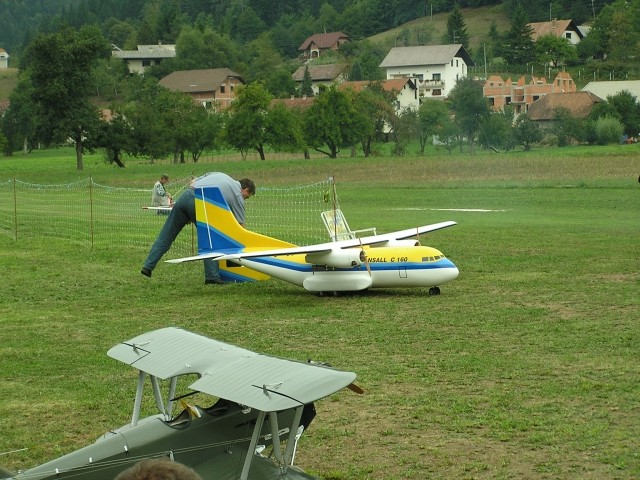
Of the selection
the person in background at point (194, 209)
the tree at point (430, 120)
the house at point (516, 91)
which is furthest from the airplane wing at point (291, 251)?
the house at point (516, 91)

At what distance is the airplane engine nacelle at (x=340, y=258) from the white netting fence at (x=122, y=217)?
354 centimetres

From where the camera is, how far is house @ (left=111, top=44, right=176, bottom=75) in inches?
7536

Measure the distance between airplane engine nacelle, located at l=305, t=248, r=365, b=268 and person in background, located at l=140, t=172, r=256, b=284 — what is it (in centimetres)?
196

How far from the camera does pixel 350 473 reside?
8.51 meters

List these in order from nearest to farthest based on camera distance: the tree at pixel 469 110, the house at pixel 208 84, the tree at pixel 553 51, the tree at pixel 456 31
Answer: the tree at pixel 469 110 → the tree at pixel 553 51 → the house at pixel 208 84 → the tree at pixel 456 31

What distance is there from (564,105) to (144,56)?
121583mm

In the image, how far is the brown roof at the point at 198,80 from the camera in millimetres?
146250

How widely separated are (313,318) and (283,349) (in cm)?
227

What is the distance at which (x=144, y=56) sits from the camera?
19300 cm

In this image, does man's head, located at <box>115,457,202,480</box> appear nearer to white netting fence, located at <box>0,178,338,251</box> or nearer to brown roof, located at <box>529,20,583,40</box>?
white netting fence, located at <box>0,178,338,251</box>

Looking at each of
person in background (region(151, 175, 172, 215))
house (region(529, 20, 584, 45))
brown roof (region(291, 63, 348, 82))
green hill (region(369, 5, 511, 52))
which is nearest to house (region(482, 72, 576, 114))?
house (region(529, 20, 584, 45))

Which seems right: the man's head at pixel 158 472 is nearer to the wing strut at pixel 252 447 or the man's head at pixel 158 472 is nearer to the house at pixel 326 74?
the wing strut at pixel 252 447

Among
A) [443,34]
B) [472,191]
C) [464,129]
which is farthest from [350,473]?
[443,34]

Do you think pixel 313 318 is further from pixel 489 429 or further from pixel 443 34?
pixel 443 34
